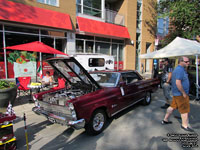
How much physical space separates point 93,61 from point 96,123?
6.04 m

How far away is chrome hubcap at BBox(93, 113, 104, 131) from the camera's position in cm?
320

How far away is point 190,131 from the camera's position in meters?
3.34

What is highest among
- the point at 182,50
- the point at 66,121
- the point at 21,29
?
the point at 21,29

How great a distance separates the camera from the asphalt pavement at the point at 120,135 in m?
2.86

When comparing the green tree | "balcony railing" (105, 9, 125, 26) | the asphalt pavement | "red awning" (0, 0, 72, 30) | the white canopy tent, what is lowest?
the asphalt pavement

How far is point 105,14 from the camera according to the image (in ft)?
42.9

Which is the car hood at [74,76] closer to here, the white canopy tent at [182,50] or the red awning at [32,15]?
the white canopy tent at [182,50]

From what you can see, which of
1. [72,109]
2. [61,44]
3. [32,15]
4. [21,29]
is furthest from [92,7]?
[72,109]

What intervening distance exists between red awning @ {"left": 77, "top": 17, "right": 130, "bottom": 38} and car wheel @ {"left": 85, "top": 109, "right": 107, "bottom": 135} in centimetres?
820

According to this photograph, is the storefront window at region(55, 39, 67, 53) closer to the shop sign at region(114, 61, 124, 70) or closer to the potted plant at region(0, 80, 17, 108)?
the shop sign at region(114, 61, 124, 70)

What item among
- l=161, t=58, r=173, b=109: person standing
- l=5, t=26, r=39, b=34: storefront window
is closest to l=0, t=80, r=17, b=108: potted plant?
l=5, t=26, r=39, b=34: storefront window

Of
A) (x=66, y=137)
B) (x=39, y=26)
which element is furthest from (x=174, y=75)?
(x=39, y=26)

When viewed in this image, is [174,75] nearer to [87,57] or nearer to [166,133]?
[166,133]

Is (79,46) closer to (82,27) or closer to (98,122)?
(82,27)
